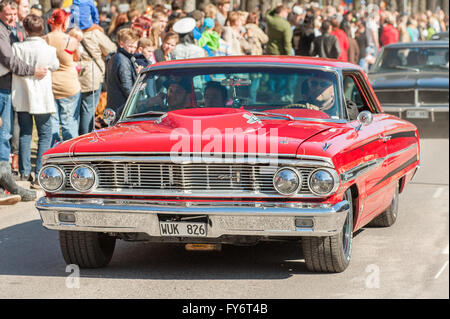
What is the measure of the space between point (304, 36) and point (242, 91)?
49.4 feet

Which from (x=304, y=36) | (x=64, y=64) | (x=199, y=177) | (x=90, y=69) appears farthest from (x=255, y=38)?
(x=199, y=177)

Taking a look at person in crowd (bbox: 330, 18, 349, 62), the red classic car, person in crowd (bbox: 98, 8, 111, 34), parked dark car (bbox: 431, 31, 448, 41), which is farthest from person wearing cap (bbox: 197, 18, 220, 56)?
the red classic car

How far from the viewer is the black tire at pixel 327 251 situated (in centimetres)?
665

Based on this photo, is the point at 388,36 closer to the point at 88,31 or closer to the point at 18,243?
the point at 88,31

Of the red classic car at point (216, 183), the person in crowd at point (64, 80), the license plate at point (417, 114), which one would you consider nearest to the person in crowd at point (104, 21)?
the license plate at point (417, 114)

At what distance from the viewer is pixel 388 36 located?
2950 centimetres

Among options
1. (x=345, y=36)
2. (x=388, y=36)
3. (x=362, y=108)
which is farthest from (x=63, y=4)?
(x=388, y=36)

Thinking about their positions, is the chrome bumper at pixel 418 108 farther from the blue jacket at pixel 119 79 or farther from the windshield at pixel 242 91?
the windshield at pixel 242 91

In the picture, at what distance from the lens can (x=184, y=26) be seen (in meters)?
15.1

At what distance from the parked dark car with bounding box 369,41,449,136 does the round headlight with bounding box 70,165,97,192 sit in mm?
11578

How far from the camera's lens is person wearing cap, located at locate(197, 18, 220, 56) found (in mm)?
17031

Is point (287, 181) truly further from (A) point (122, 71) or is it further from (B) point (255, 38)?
(B) point (255, 38)

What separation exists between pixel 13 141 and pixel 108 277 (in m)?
6.51

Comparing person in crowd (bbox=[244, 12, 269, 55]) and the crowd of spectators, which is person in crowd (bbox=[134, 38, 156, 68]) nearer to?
the crowd of spectators
